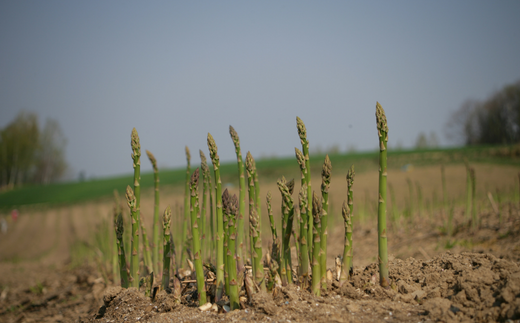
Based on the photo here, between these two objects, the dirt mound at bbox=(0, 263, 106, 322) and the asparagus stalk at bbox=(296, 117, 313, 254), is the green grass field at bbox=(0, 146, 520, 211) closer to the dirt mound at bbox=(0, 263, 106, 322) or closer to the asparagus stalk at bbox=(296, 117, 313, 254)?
Answer: the dirt mound at bbox=(0, 263, 106, 322)

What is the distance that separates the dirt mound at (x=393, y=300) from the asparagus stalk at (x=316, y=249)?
0.09 metres

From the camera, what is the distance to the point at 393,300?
8.20 feet

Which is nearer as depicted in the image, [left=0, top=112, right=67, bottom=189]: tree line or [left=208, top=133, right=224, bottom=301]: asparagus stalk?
[left=208, top=133, right=224, bottom=301]: asparagus stalk

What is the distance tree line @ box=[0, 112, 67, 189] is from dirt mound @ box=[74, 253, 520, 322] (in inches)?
2375

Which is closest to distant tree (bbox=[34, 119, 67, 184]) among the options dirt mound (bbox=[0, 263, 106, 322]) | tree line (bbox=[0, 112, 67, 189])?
tree line (bbox=[0, 112, 67, 189])

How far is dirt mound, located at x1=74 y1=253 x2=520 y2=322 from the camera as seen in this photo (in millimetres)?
2156

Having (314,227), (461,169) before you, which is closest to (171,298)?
(314,227)

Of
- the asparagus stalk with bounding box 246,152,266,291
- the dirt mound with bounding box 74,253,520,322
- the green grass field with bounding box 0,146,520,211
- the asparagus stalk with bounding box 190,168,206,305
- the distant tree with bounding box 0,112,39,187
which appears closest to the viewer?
the dirt mound with bounding box 74,253,520,322

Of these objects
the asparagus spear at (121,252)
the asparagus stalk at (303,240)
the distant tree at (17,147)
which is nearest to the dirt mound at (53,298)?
the asparagus spear at (121,252)

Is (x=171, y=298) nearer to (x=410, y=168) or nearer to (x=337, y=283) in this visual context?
(x=337, y=283)

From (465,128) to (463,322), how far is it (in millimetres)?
55426

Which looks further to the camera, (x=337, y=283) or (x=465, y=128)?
(x=465, y=128)

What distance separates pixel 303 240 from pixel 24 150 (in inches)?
2441

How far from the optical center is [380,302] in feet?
8.04
